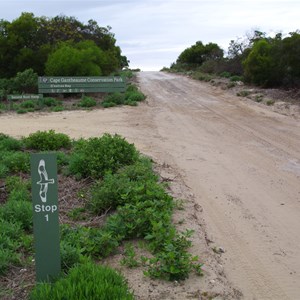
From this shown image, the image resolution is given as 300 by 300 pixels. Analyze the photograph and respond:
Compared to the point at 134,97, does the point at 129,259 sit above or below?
below

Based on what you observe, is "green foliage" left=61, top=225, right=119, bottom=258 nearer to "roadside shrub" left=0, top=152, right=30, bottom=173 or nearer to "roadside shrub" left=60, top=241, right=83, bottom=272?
"roadside shrub" left=60, top=241, right=83, bottom=272

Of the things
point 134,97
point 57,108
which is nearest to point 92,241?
point 57,108

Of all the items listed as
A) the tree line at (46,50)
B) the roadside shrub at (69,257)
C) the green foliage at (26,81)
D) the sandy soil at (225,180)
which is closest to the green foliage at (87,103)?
the sandy soil at (225,180)

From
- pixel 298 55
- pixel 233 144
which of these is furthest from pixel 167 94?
pixel 233 144

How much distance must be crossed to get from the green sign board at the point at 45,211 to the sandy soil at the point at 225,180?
0.83 m

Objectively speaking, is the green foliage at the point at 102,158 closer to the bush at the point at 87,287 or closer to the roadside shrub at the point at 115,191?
the roadside shrub at the point at 115,191

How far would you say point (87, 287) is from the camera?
3592 millimetres

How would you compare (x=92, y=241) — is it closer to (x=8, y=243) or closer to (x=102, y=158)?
(x=8, y=243)

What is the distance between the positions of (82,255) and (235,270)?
155 cm

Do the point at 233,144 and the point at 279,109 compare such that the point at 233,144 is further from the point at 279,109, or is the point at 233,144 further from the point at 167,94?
the point at 167,94

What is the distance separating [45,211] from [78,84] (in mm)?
17176

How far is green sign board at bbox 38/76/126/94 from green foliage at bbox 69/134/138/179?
12.6 m

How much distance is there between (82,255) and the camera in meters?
4.70

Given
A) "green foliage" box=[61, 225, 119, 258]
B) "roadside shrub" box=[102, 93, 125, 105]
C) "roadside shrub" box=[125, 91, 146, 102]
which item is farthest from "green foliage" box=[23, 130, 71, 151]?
"roadside shrub" box=[125, 91, 146, 102]
